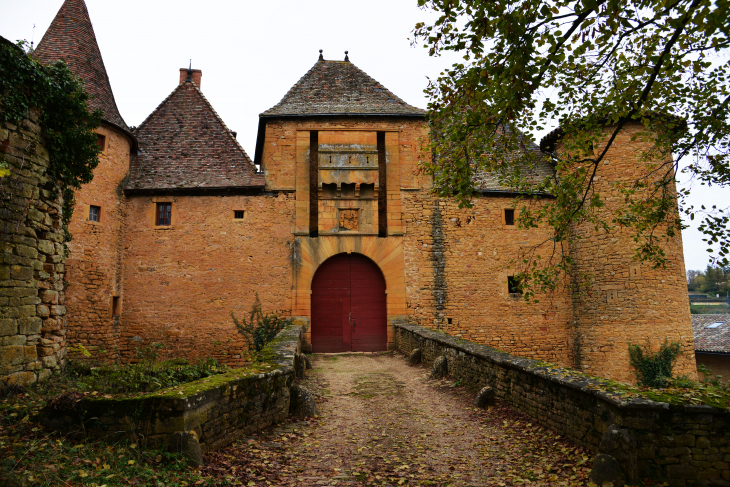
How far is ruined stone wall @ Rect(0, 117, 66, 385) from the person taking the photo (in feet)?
19.8

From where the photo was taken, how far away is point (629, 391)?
4.21 meters

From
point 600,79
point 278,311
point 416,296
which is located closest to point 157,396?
point 600,79

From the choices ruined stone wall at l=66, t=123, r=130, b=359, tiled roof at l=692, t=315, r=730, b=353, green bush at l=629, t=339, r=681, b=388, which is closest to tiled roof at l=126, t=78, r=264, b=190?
ruined stone wall at l=66, t=123, r=130, b=359

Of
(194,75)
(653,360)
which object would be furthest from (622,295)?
(194,75)

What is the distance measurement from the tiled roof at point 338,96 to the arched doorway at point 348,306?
14.9ft

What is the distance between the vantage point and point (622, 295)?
13.0m

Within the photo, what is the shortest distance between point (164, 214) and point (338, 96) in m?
6.52

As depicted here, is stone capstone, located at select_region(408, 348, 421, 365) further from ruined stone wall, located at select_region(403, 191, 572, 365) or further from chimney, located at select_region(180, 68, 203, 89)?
chimney, located at select_region(180, 68, 203, 89)

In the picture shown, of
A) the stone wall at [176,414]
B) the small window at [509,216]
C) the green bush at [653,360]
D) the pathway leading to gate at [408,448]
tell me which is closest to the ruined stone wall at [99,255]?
the pathway leading to gate at [408,448]

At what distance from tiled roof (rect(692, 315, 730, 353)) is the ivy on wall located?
2215 centimetres

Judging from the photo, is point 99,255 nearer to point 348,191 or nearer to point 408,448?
point 348,191

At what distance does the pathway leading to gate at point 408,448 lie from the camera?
4.17m

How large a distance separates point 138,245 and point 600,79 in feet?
40.3

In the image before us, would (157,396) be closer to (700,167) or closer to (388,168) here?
(700,167)
